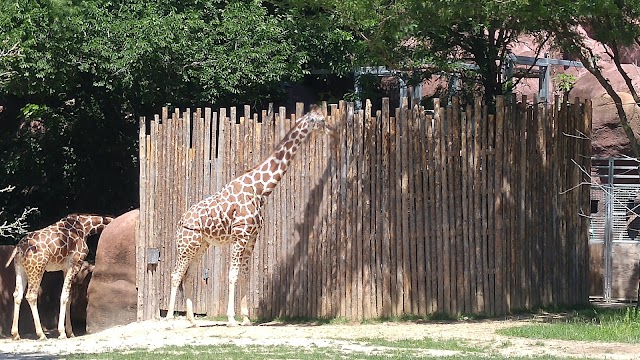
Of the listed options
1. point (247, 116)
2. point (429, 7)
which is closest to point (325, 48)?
point (247, 116)

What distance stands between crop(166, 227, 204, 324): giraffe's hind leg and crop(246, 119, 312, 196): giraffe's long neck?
1.05 metres

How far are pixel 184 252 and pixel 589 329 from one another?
532 centimetres

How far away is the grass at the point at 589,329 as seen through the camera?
1169 cm

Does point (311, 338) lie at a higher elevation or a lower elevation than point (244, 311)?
lower

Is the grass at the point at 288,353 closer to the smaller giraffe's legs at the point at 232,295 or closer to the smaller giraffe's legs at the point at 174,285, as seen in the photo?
the smaller giraffe's legs at the point at 232,295

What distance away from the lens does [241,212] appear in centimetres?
1351

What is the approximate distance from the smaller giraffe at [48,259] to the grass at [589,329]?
675 cm

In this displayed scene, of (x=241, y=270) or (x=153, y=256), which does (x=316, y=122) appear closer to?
(x=241, y=270)

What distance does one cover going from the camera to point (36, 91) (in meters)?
17.5

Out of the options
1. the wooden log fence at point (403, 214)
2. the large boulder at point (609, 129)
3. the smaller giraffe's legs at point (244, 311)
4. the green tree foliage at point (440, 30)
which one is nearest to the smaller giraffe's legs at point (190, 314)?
the wooden log fence at point (403, 214)

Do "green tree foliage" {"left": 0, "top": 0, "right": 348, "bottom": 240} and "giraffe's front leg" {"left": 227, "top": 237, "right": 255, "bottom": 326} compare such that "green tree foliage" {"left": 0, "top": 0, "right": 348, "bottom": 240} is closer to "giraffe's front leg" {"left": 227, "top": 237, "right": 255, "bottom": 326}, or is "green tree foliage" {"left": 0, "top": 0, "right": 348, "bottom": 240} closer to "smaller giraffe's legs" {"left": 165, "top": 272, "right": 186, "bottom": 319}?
"smaller giraffe's legs" {"left": 165, "top": 272, "right": 186, "bottom": 319}

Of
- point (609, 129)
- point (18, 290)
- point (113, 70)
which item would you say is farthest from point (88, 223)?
point (609, 129)

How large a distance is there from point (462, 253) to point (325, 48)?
6229 mm

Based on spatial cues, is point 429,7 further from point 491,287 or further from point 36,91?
point 36,91
